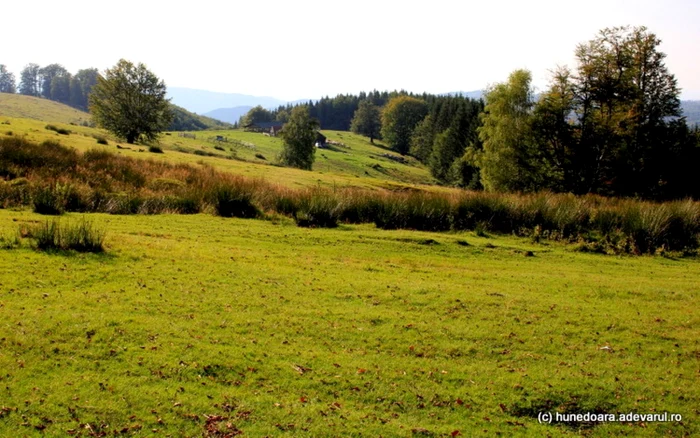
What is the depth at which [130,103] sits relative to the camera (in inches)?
2231

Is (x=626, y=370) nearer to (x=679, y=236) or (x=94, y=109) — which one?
(x=679, y=236)

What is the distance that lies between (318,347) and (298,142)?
74.9 meters

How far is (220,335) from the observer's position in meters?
6.41

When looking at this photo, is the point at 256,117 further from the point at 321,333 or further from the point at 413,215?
the point at 321,333

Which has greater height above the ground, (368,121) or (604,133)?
(368,121)

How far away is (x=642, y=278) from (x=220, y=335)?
11.0 m

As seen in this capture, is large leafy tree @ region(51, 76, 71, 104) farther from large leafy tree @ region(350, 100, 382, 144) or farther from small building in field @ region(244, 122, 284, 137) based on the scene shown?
large leafy tree @ region(350, 100, 382, 144)

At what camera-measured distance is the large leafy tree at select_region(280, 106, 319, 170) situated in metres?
78.7

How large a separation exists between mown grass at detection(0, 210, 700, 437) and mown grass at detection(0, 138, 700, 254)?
21.4 feet

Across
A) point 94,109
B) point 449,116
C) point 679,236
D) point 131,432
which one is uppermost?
point 449,116

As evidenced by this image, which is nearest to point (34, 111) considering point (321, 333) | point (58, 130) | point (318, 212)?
point (58, 130)

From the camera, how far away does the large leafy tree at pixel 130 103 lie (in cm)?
5538

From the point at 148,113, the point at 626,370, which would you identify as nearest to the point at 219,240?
the point at 626,370

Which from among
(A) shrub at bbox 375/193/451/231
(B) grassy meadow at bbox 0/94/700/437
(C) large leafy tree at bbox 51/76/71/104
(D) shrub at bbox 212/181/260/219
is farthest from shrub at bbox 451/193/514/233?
(C) large leafy tree at bbox 51/76/71/104
